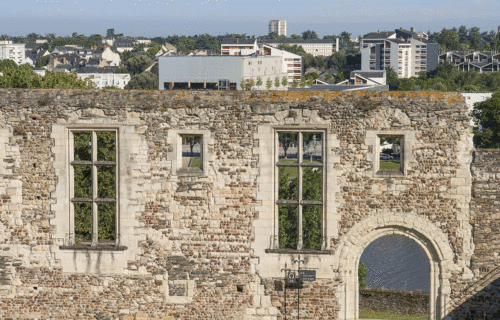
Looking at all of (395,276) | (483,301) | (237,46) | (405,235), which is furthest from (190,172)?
(237,46)

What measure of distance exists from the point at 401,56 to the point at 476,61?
17.3 metres

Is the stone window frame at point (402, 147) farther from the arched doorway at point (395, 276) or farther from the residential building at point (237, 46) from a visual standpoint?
the residential building at point (237, 46)

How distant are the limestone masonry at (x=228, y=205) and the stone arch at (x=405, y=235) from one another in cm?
3

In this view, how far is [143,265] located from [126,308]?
98cm

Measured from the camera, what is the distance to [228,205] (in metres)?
15.2

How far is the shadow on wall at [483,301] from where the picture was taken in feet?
48.6

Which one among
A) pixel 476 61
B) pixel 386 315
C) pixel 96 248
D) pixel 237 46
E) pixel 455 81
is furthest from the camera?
pixel 237 46

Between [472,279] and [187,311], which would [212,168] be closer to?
[187,311]

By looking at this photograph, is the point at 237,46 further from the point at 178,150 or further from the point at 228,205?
the point at 228,205

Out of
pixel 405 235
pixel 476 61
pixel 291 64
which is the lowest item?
pixel 405 235

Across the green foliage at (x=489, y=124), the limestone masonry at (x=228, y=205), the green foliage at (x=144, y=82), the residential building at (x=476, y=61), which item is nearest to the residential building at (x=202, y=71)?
the green foliage at (x=144, y=82)

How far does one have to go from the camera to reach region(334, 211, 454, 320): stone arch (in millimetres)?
14820

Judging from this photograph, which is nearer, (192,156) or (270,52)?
(192,156)

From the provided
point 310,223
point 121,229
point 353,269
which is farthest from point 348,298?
point 310,223
